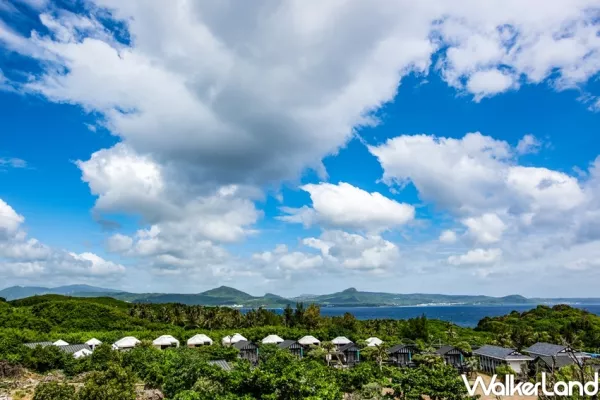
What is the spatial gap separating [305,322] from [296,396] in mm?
56762

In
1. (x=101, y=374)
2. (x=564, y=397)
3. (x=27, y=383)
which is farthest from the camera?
(x=27, y=383)

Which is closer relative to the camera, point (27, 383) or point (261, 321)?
point (27, 383)

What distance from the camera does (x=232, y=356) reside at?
42.4m

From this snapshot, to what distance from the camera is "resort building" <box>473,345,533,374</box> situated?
39188mm

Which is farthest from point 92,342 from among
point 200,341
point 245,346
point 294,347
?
point 294,347

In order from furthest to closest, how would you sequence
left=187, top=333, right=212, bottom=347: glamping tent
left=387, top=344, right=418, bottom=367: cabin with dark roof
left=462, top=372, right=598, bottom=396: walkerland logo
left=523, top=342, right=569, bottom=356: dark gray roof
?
left=187, top=333, right=212, bottom=347: glamping tent, left=387, top=344, right=418, bottom=367: cabin with dark roof, left=523, top=342, right=569, bottom=356: dark gray roof, left=462, top=372, right=598, bottom=396: walkerland logo

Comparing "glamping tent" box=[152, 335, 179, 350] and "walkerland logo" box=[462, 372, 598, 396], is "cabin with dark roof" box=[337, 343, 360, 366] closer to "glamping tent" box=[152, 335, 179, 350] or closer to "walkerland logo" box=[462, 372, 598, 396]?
"glamping tent" box=[152, 335, 179, 350]

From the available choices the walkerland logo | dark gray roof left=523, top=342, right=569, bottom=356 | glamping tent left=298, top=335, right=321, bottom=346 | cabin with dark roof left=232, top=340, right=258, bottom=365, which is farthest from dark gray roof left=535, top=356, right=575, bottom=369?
cabin with dark roof left=232, top=340, right=258, bottom=365

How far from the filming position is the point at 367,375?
2619 cm

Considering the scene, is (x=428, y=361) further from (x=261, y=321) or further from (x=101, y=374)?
(x=261, y=321)

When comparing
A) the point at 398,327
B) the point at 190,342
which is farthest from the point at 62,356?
the point at 398,327

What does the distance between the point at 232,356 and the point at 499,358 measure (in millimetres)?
25725

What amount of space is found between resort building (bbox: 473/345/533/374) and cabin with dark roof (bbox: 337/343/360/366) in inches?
487

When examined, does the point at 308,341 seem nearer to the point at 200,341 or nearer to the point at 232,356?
the point at 232,356
